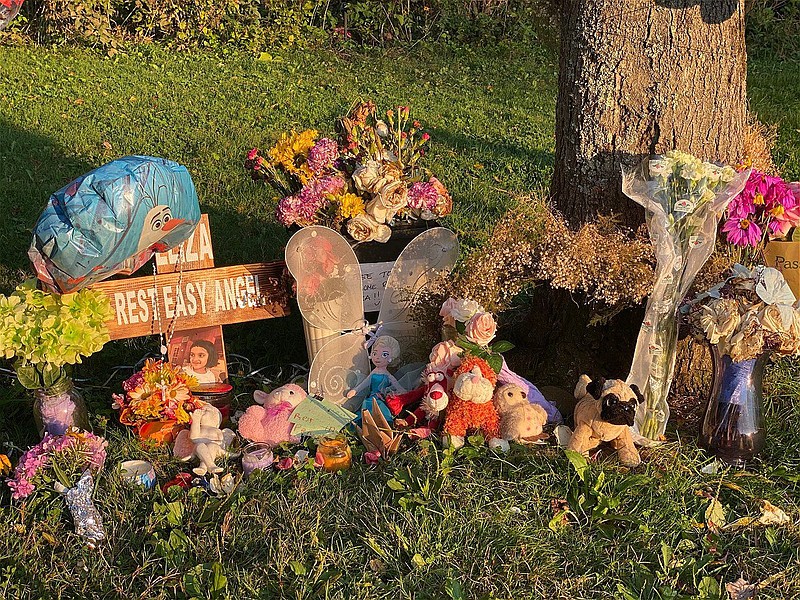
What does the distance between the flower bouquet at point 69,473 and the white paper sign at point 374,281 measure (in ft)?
3.90

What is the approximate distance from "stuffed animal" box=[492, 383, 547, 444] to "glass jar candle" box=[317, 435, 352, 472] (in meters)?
0.55

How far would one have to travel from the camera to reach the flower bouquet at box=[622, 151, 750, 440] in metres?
2.88

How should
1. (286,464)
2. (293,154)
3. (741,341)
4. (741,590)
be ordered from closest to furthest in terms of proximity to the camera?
(741,590), (741,341), (286,464), (293,154)

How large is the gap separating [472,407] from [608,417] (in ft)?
1.52

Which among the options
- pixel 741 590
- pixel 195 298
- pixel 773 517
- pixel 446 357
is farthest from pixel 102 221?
pixel 773 517

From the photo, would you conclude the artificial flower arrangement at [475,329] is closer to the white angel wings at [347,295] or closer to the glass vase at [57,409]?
the white angel wings at [347,295]

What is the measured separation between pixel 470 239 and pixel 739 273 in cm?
202

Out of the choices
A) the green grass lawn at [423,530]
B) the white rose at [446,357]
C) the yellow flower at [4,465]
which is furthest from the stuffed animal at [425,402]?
the yellow flower at [4,465]

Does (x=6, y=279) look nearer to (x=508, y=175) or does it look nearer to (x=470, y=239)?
(x=470, y=239)

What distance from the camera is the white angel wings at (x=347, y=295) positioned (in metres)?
3.32

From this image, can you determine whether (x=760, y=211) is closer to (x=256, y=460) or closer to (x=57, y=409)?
(x=256, y=460)

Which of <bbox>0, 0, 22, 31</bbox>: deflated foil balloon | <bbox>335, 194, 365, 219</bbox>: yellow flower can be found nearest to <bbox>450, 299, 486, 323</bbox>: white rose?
<bbox>335, 194, 365, 219</bbox>: yellow flower

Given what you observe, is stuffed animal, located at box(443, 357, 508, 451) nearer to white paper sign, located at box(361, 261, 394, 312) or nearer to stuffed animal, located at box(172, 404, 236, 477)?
white paper sign, located at box(361, 261, 394, 312)

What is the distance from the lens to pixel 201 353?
338 cm
